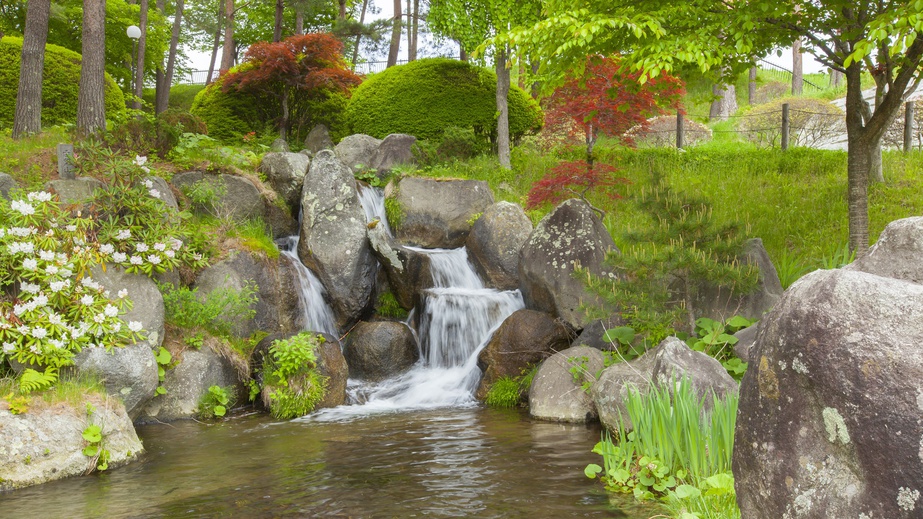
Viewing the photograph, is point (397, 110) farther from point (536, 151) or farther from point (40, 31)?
point (40, 31)

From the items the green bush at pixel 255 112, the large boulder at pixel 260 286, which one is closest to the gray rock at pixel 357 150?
the green bush at pixel 255 112

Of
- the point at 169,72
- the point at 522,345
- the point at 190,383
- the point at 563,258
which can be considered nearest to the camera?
the point at 190,383

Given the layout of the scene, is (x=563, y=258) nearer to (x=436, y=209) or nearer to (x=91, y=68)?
(x=436, y=209)

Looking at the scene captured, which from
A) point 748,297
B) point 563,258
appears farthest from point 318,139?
point 748,297

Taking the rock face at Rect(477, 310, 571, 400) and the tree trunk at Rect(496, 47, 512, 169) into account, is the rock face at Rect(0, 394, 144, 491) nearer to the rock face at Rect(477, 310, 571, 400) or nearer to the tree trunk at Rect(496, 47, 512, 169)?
the rock face at Rect(477, 310, 571, 400)

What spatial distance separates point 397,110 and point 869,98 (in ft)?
55.8

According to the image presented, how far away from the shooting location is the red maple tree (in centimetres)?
1661

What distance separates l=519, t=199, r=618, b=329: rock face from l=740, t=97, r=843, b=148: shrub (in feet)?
32.7

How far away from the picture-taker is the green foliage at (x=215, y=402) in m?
9.12

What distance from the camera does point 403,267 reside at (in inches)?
469

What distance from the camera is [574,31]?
26.8ft

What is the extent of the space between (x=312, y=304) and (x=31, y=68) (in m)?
8.07

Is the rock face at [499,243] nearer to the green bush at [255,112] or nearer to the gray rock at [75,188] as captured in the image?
the gray rock at [75,188]

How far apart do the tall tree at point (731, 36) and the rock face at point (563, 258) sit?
2313 millimetres
